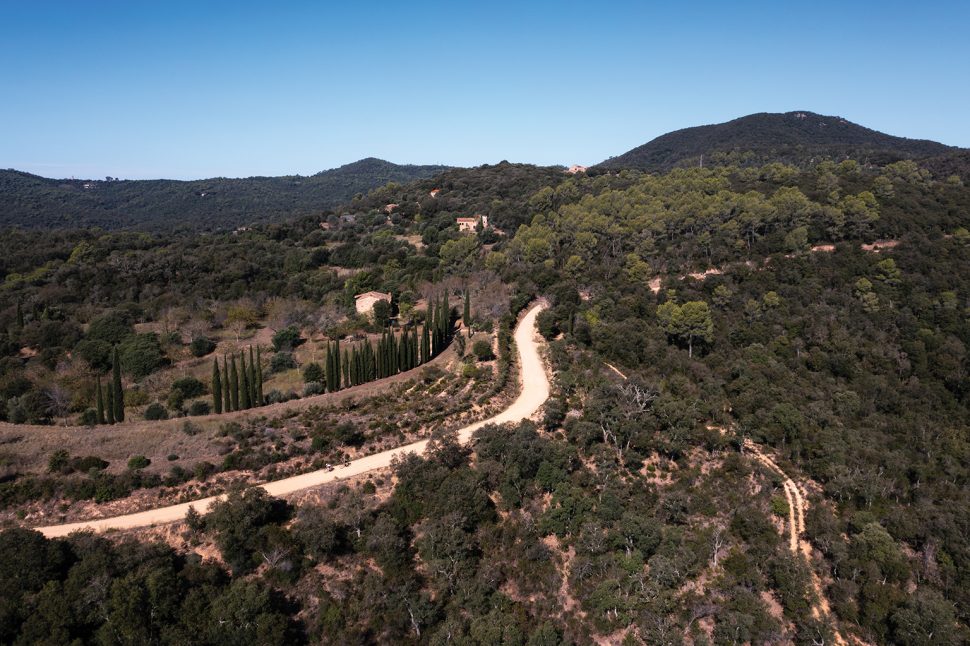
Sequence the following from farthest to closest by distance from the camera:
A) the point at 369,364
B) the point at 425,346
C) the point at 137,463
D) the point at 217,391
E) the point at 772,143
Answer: the point at 772,143 → the point at 425,346 → the point at 369,364 → the point at 217,391 → the point at 137,463

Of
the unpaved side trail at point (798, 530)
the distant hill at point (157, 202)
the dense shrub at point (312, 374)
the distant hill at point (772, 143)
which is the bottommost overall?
the unpaved side trail at point (798, 530)

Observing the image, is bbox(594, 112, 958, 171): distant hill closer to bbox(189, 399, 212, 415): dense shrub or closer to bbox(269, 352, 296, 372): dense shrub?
bbox(269, 352, 296, 372): dense shrub

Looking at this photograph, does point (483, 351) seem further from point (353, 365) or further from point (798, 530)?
point (798, 530)

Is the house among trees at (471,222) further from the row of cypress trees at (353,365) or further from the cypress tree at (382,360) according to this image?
the cypress tree at (382,360)

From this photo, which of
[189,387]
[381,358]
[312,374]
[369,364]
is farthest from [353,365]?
[189,387]

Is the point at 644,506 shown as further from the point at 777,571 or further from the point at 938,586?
the point at 938,586

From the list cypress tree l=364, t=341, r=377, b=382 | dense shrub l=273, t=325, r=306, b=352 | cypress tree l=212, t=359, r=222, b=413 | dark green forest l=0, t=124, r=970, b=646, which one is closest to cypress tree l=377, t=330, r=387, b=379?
cypress tree l=364, t=341, r=377, b=382

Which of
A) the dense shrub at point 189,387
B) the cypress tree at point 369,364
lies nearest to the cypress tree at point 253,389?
the dense shrub at point 189,387
